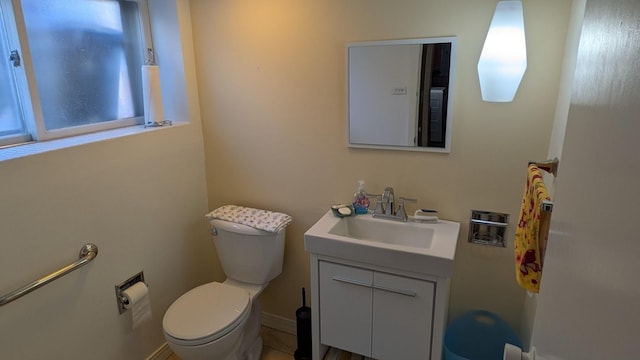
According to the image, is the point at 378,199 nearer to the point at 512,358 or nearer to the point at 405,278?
the point at 405,278

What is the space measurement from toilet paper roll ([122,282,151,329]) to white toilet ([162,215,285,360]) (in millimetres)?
146

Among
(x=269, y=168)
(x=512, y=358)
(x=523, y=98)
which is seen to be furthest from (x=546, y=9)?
(x=269, y=168)

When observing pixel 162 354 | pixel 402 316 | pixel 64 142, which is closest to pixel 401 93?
pixel 402 316

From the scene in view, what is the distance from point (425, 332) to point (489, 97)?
105cm

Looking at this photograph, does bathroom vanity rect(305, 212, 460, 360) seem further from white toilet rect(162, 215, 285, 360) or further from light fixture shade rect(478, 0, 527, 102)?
light fixture shade rect(478, 0, 527, 102)

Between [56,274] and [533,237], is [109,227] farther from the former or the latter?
[533,237]

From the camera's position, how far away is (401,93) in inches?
73.2

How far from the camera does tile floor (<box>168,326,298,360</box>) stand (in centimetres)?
230

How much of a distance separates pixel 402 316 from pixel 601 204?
1373 mm

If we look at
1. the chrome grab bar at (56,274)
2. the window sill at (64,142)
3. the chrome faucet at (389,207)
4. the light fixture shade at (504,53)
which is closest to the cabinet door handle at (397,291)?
the chrome faucet at (389,207)

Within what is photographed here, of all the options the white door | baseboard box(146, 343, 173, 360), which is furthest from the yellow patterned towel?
baseboard box(146, 343, 173, 360)

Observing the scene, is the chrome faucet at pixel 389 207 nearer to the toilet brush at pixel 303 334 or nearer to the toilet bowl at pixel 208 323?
the toilet brush at pixel 303 334

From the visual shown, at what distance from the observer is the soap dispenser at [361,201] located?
2.02 meters

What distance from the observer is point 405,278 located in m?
1.68
